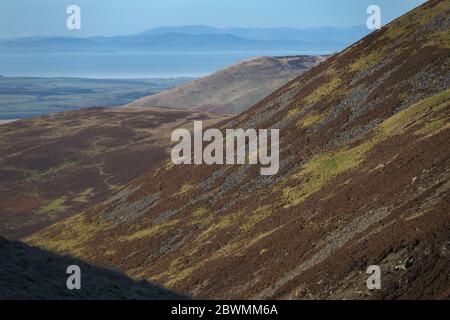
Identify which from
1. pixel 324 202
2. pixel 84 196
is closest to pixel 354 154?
pixel 324 202

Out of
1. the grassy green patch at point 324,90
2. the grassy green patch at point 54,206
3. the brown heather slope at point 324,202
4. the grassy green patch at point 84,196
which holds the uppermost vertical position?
the grassy green patch at point 324,90

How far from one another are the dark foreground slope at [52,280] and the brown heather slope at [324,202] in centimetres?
1127

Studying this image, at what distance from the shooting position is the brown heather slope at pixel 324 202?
38719 millimetres

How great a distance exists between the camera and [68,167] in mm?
157125

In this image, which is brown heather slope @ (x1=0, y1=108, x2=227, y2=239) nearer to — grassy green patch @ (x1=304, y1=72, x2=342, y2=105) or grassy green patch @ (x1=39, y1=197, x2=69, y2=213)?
grassy green patch @ (x1=39, y1=197, x2=69, y2=213)

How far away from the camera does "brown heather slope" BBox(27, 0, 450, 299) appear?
38.7 m

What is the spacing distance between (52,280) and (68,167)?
131 meters

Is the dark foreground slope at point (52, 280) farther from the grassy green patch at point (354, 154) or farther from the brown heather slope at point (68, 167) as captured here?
the brown heather slope at point (68, 167)

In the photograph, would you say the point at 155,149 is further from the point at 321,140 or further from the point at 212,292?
the point at 212,292

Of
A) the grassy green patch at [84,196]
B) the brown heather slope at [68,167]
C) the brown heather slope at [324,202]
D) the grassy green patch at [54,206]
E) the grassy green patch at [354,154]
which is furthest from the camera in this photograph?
the grassy green patch at [84,196]

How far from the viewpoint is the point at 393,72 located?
82188 millimetres

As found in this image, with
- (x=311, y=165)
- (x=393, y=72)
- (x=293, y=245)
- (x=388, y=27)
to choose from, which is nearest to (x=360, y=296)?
(x=293, y=245)

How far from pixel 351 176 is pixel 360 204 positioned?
9.23m

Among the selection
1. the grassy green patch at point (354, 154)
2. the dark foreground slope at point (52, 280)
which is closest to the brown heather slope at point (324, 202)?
the grassy green patch at point (354, 154)
